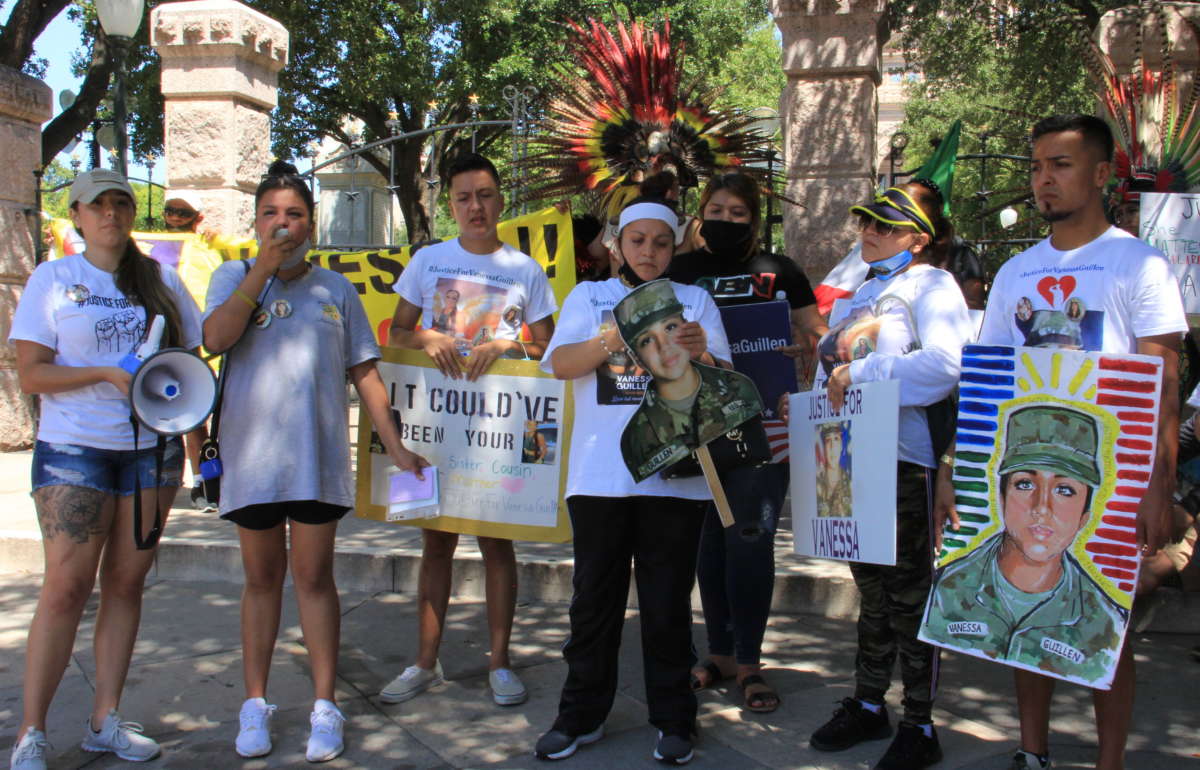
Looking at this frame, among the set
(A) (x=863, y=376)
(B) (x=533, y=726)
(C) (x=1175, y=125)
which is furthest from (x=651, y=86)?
(B) (x=533, y=726)

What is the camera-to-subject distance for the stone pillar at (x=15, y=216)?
990cm

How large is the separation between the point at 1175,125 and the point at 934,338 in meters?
2.16

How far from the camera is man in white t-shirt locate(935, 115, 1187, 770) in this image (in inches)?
118

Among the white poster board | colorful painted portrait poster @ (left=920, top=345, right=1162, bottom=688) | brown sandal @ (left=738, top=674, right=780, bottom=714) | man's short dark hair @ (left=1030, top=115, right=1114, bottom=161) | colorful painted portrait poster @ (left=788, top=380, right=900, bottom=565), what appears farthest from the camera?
the white poster board

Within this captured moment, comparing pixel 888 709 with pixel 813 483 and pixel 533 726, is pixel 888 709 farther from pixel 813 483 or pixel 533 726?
pixel 533 726

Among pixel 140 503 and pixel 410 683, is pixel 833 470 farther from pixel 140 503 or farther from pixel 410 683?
pixel 140 503

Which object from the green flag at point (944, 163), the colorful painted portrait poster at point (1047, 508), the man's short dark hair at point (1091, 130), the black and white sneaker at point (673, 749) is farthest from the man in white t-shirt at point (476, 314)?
the man's short dark hair at point (1091, 130)

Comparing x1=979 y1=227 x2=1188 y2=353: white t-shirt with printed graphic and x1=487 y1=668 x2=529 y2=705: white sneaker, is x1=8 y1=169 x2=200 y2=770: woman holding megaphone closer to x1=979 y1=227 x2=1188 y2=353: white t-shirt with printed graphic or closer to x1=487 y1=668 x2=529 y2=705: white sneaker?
x1=487 y1=668 x2=529 y2=705: white sneaker

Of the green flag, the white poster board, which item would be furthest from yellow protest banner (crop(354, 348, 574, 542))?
the white poster board

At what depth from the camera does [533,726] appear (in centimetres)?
399

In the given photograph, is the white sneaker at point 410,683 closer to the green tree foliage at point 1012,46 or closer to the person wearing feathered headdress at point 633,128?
the person wearing feathered headdress at point 633,128

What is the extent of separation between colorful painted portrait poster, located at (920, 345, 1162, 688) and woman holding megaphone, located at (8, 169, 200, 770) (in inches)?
107

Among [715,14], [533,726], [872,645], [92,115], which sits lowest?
[533,726]

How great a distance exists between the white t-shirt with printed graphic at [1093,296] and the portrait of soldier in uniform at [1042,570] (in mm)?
264
